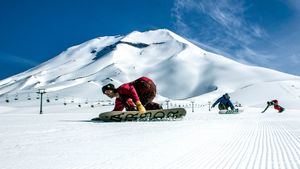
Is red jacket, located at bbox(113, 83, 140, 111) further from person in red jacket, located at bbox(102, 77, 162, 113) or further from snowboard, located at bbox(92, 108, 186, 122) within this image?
snowboard, located at bbox(92, 108, 186, 122)

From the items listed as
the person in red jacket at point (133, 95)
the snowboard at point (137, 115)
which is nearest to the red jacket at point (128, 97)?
the person in red jacket at point (133, 95)

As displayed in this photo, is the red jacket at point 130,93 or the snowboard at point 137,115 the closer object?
the snowboard at point 137,115

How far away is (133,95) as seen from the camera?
22.0 meters

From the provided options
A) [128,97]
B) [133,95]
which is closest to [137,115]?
[133,95]

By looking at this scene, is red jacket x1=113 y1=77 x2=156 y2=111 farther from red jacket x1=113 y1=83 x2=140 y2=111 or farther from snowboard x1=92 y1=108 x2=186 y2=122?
snowboard x1=92 y1=108 x2=186 y2=122

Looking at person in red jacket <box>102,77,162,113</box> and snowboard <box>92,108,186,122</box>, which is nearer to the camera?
Result: snowboard <box>92,108,186,122</box>

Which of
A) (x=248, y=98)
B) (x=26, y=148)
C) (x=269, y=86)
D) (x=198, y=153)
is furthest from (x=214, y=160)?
→ (x=269, y=86)

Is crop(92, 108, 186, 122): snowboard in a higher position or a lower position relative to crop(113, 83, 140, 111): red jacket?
lower

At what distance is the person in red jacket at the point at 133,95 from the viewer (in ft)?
72.2

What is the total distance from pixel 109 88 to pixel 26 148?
48.9 ft

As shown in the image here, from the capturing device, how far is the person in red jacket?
72.2ft

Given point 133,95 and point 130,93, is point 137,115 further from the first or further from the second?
point 130,93

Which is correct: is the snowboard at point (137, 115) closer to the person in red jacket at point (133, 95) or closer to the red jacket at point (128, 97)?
the person in red jacket at point (133, 95)

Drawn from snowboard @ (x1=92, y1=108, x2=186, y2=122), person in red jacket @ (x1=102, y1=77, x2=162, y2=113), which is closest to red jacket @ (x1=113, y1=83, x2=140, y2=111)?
person in red jacket @ (x1=102, y1=77, x2=162, y2=113)
